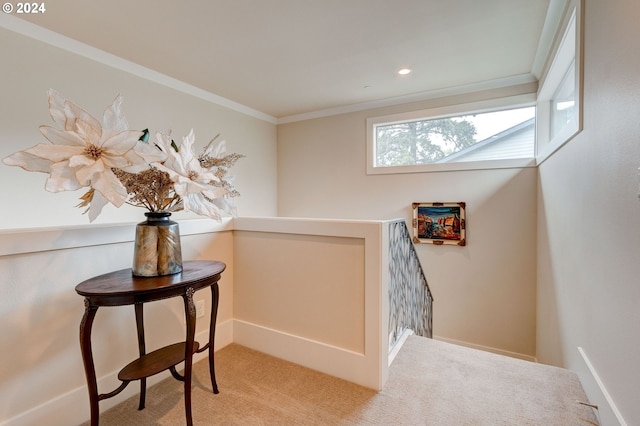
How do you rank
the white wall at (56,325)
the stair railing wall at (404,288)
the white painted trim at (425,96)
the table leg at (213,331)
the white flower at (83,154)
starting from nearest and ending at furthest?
the white flower at (83,154) → the white wall at (56,325) → the table leg at (213,331) → the stair railing wall at (404,288) → the white painted trim at (425,96)

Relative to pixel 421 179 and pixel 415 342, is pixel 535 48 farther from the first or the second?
pixel 415 342

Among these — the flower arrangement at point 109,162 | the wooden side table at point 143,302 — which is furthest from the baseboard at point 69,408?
the flower arrangement at point 109,162

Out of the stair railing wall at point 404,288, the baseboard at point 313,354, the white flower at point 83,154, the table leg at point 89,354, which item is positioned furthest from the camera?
the stair railing wall at point 404,288

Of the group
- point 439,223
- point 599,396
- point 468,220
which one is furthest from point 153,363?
point 468,220

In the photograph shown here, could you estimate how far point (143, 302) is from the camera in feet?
4.03

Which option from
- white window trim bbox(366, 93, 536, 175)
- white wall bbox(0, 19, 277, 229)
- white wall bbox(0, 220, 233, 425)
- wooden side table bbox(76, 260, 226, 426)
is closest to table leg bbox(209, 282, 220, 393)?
wooden side table bbox(76, 260, 226, 426)

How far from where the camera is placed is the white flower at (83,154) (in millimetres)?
1036

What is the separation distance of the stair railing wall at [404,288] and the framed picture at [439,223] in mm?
691

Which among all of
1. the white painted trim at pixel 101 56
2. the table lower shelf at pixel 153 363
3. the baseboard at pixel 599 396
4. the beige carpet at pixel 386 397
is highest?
the white painted trim at pixel 101 56

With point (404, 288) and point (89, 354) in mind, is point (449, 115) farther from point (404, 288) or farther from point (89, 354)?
point (89, 354)

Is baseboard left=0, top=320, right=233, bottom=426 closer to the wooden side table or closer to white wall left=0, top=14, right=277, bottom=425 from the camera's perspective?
white wall left=0, top=14, right=277, bottom=425

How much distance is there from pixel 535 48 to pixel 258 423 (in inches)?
138

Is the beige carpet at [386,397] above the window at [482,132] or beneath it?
beneath

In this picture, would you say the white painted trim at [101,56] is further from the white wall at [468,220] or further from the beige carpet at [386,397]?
the beige carpet at [386,397]
